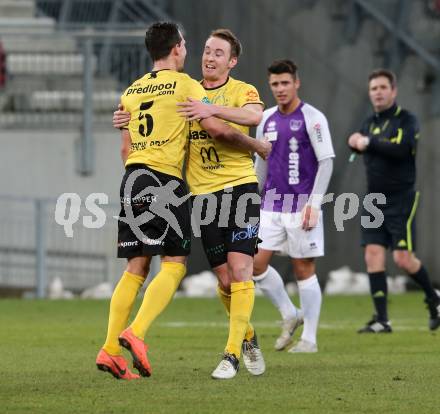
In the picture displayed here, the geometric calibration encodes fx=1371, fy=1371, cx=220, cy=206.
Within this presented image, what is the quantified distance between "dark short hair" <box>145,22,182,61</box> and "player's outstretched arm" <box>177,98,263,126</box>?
0.33 m

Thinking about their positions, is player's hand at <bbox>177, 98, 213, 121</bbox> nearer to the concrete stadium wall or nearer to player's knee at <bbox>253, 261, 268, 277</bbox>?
player's knee at <bbox>253, 261, 268, 277</bbox>

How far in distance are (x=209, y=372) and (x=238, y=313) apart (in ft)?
1.63

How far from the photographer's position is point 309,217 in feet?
32.9

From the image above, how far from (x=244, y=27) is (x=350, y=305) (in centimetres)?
718

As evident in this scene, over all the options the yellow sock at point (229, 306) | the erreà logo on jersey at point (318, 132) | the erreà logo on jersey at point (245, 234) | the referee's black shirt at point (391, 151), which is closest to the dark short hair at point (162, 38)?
the erreà logo on jersey at point (245, 234)

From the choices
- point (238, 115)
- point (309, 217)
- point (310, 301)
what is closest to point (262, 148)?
point (238, 115)

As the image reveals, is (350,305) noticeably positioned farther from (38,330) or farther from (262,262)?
(262,262)

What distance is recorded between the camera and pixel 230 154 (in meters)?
8.12

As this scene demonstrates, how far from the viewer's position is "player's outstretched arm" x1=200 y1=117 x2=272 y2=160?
7.73 m

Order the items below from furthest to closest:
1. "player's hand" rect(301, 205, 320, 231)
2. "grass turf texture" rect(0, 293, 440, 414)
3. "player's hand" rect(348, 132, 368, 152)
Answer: "player's hand" rect(348, 132, 368, 152) < "player's hand" rect(301, 205, 320, 231) < "grass turf texture" rect(0, 293, 440, 414)

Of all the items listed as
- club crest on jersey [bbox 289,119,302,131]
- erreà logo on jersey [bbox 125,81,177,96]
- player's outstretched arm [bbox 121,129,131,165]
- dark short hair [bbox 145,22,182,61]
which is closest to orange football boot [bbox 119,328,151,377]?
player's outstretched arm [bbox 121,129,131,165]

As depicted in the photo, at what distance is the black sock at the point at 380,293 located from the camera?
12008 mm

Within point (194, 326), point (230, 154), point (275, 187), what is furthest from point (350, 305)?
point (230, 154)

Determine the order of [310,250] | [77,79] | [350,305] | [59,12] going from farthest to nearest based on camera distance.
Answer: [59,12]
[77,79]
[350,305]
[310,250]
